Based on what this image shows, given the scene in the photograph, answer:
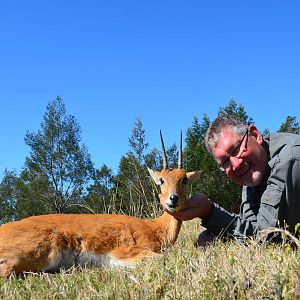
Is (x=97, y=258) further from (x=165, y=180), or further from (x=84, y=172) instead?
(x=84, y=172)

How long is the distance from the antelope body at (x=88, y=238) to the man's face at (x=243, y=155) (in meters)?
1.19

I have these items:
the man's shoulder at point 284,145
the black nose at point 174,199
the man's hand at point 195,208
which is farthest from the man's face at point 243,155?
the black nose at point 174,199

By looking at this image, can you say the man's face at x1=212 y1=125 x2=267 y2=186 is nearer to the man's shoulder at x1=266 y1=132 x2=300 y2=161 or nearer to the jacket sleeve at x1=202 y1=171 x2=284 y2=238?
the man's shoulder at x1=266 y1=132 x2=300 y2=161

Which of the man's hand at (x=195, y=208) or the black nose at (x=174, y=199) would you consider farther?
the black nose at (x=174, y=199)

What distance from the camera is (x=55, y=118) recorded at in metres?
34.9

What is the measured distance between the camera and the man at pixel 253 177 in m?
4.80

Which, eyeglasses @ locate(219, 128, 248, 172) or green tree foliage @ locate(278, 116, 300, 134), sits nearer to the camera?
eyeglasses @ locate(219, 128, 248, 172)

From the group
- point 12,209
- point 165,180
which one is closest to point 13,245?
point 165,180

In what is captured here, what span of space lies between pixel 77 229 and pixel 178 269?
299cm

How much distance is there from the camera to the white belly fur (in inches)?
237

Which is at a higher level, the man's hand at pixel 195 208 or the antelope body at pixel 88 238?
the man's hand at pixel 195 208

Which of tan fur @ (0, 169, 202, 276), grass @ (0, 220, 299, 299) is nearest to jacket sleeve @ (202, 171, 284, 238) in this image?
grass @ (0, 220, 299, 299)

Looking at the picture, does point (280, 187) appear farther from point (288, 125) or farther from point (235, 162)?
point (288, 125)

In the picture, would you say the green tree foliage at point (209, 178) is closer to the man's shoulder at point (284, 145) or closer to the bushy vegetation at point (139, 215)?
the bushy vegetation at point (139, 215)
